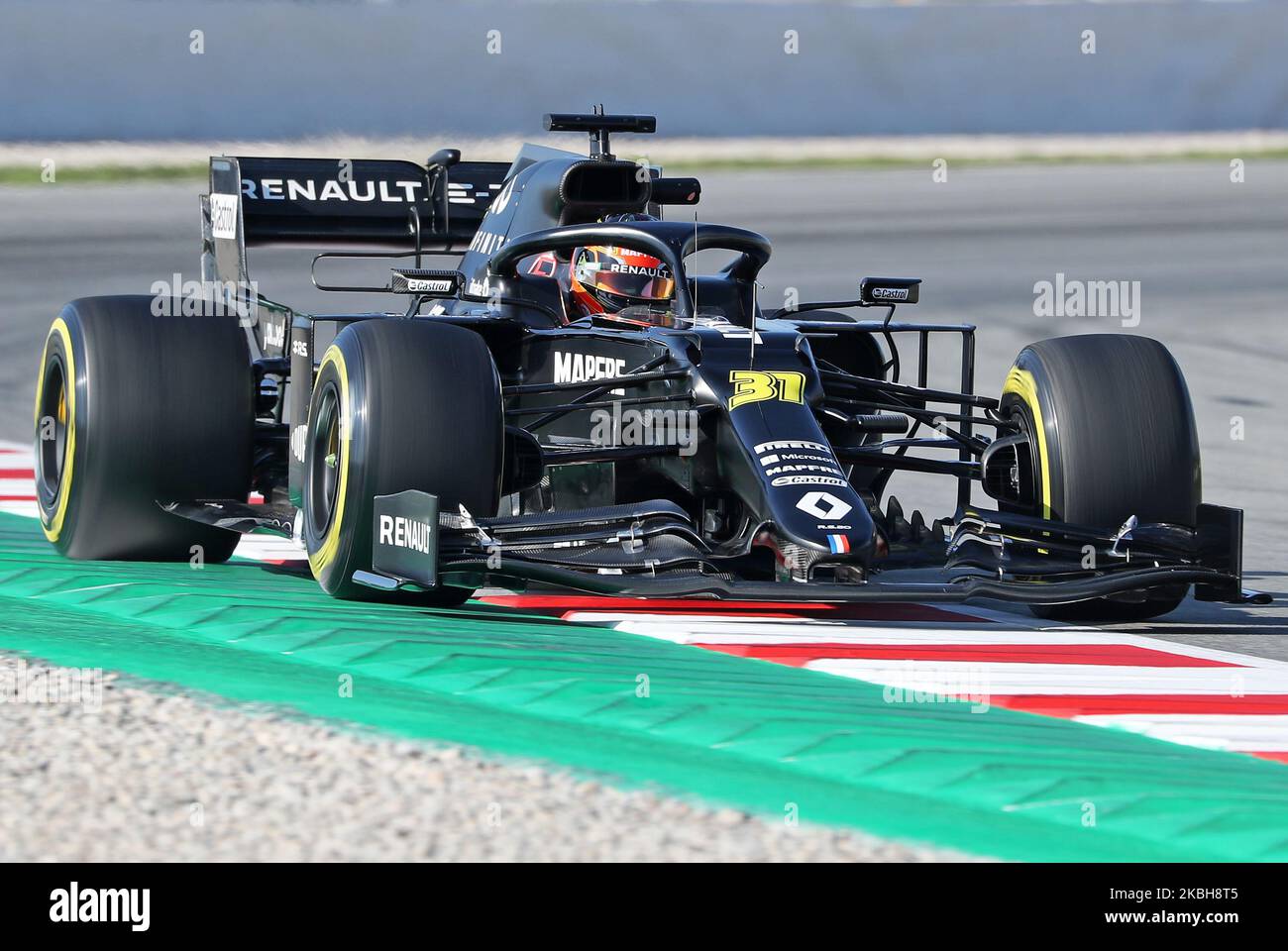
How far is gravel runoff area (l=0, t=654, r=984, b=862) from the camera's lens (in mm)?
4047

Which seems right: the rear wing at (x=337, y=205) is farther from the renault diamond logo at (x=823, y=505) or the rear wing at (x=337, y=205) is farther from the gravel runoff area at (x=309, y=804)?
the gravel runoff area at (x=309, y=804)

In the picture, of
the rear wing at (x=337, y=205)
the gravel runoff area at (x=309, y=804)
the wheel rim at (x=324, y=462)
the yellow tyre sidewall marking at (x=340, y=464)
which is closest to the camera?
the gravel runoff area at (x=309, y=804)

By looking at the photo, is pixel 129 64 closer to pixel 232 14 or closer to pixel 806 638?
pixel 232 14

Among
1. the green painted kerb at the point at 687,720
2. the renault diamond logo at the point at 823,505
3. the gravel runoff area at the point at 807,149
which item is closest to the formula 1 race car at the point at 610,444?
the renault diamond logo at the point at 823,505

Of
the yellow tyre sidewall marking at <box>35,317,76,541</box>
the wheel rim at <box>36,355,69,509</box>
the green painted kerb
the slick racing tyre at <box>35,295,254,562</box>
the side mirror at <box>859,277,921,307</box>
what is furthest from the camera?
the wheel rim at <box>36,355,69,509</box>

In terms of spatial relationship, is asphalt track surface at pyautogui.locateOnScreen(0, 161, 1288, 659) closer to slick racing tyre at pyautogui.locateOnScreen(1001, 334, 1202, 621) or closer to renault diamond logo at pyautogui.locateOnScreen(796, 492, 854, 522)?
slick racing tyre at pyautogui.locateOnScreen(1001, 334, 1202, 621)

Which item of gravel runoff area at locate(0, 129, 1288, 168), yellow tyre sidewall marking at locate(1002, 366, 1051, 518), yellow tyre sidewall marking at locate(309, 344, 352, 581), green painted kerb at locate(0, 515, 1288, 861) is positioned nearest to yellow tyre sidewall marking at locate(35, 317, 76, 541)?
green painted kerb at locate(0, 515, 1288, 861)

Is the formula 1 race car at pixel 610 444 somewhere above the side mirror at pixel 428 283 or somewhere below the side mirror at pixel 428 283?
below

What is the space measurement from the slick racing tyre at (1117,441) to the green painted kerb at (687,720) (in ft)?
4.55

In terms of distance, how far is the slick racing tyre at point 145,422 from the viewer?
7105 mm

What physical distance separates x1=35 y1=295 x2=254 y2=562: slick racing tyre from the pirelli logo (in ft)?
6.04

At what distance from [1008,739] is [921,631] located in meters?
1.63

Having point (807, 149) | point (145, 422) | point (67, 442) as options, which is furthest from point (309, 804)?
point (807, 149)
